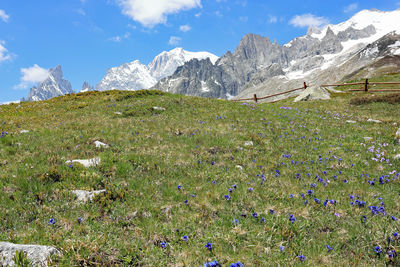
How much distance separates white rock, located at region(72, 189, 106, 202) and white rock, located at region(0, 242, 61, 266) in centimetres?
216

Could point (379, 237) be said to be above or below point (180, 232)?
below

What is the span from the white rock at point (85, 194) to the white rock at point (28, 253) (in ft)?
7.09

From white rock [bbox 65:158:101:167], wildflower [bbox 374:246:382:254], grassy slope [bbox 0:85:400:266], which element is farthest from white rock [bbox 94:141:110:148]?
wildflower [bbox 374:246:382:254]

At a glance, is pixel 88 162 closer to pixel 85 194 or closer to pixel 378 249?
pixel 85 194

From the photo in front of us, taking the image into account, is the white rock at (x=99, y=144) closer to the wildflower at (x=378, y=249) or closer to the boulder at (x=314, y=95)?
the wildflower at (x=378, y=249)

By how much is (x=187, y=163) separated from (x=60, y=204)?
4539 mm

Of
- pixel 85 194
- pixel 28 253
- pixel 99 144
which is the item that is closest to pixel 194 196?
pixel 85 194

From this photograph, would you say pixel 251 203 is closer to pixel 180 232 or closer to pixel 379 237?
pixel 180 232

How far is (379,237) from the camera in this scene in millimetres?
4797

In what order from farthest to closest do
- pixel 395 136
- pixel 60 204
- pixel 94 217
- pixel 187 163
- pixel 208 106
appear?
pixel 208 106 < pixel 395 136 < pixel 187 163 < pixel 60 204 < pixel 94 217

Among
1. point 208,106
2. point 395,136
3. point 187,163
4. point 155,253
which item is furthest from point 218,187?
point 208,106

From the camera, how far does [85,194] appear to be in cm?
635

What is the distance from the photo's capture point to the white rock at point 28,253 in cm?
368

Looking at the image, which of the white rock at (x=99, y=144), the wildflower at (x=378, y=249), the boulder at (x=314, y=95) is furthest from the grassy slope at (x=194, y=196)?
the boulder at (x=314, y=95)
